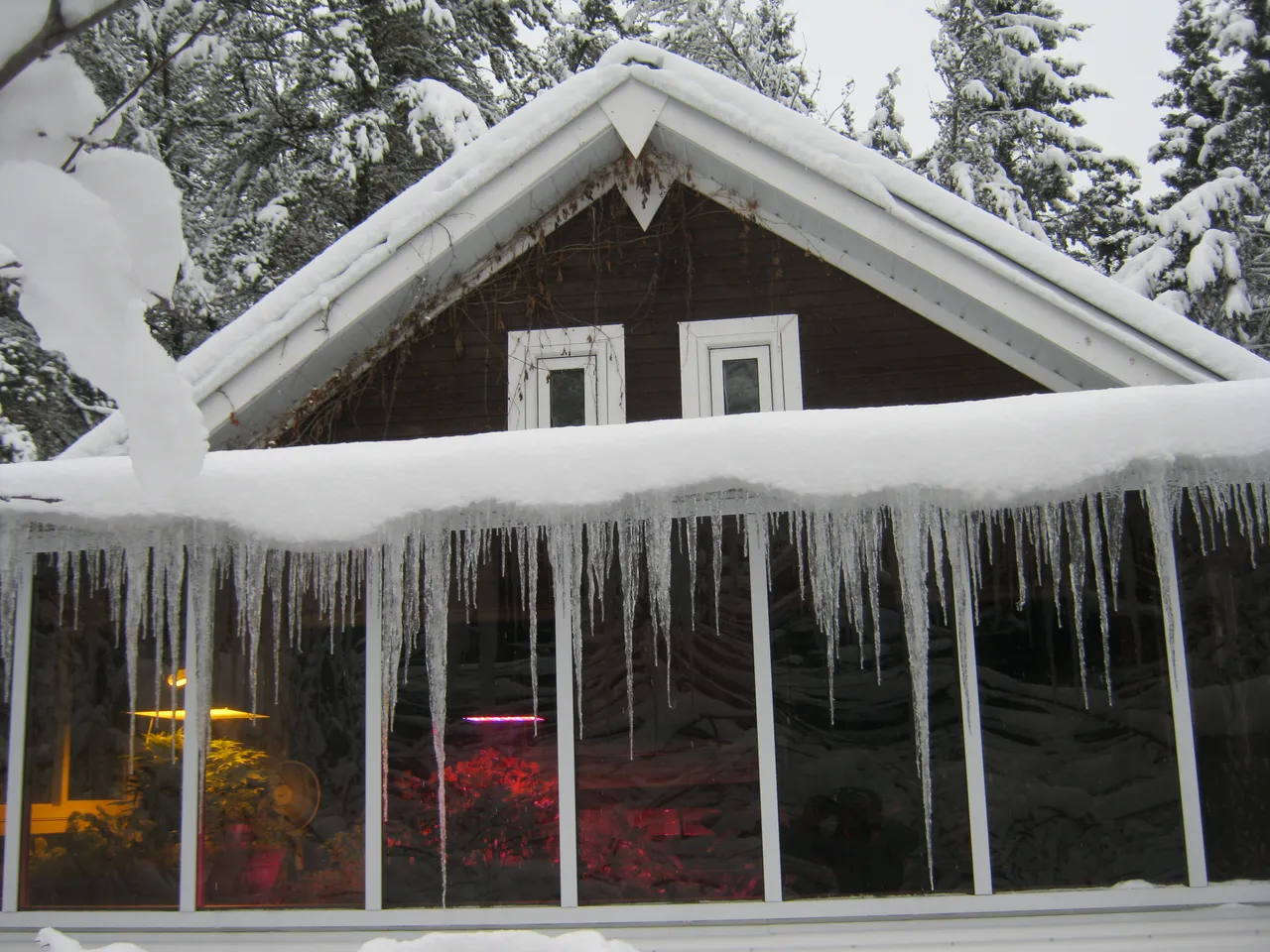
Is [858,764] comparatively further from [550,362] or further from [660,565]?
[550,362]

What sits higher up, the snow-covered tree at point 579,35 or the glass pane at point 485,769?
the snow-covered tree at point 579,35

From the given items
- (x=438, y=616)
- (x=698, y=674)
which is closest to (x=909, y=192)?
(x=698, y=674)

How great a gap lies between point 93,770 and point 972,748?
404 cm

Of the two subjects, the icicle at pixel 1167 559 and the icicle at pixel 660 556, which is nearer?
the icicle at pixel 1167 559

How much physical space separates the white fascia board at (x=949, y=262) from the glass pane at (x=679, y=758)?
6.94 ft

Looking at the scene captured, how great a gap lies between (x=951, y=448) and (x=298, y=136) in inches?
527

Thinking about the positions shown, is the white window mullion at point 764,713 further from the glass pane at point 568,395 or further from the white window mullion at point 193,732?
the glass pane at point 568,395

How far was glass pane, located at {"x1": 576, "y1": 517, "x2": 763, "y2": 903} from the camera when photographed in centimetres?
467

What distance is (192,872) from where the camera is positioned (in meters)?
4.66

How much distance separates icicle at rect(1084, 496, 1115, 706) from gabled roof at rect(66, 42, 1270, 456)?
1.46 meters

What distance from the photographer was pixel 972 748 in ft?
14.4

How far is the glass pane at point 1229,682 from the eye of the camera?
→ 4402mm

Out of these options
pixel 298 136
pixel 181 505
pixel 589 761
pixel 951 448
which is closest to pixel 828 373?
pixel 951 448

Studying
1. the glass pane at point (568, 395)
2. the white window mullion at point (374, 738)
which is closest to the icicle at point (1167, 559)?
the white window mullion at point (374, 738)
